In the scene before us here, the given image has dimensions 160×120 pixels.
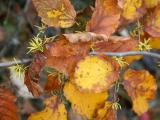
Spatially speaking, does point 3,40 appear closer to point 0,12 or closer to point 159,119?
point 0,12

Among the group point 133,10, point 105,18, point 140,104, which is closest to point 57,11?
point 105,18

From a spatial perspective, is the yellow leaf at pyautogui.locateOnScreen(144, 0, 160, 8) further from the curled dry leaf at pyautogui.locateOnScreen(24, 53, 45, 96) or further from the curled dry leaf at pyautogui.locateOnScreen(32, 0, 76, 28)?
the curled dry leaf at pyautogui.locateOnScreen(24, 53, 45, 96)

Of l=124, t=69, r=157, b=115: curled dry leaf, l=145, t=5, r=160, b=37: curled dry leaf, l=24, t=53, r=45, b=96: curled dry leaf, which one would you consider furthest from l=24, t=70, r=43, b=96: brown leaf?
l=145, t=5, r=160, b=37: curled dry leaf

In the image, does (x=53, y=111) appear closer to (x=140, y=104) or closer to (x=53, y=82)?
(x=53, y=82)

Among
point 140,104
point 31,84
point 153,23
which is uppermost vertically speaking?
point 153,23

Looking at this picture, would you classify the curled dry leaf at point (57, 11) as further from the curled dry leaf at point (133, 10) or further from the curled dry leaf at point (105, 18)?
the curled dry leaf at point (133, 10)
